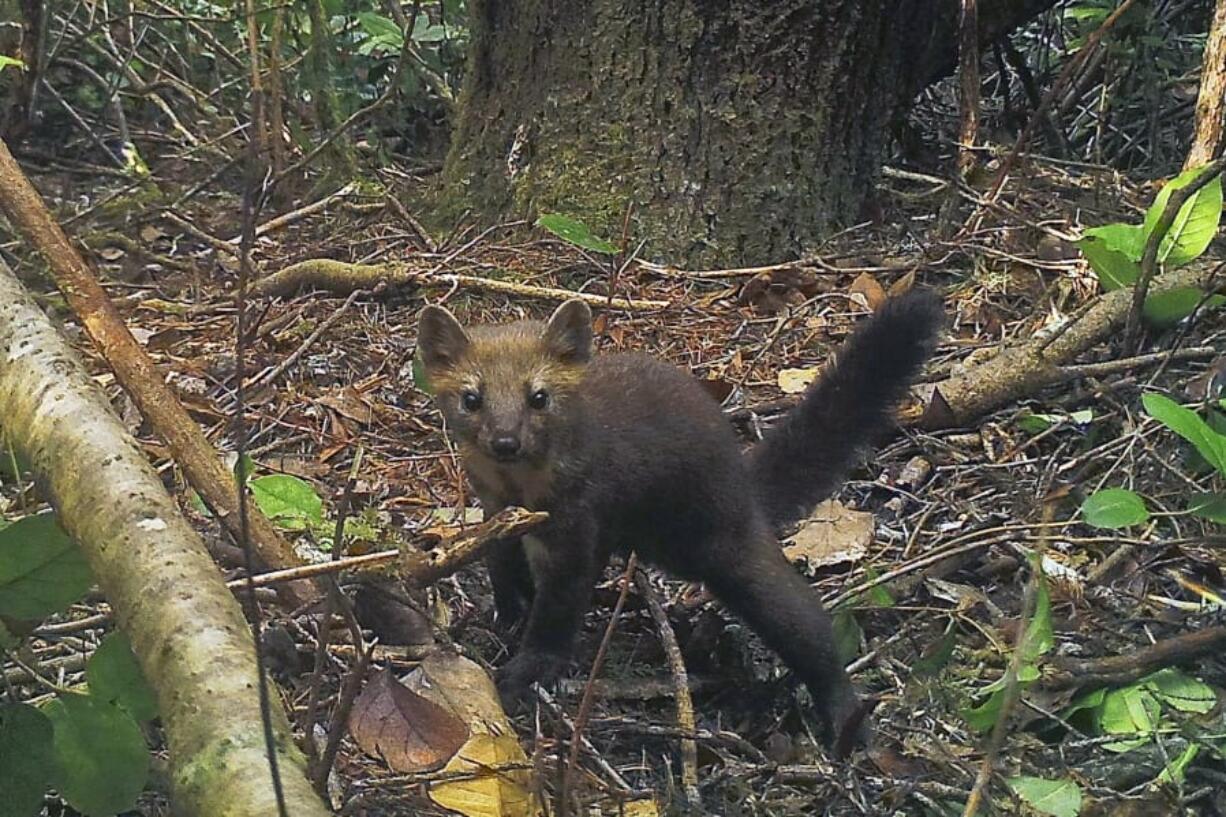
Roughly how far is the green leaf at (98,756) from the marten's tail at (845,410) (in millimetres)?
2171

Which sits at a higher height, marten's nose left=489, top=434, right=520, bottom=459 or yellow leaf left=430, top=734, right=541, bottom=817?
marten's nose left=489, top=434, right=520, bottom=459

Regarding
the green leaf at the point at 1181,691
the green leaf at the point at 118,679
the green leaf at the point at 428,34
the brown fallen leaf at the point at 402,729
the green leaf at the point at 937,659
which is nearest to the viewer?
the green leaf at the point at 118,679

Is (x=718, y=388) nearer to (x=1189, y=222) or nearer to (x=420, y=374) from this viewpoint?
(x=420, y=374)

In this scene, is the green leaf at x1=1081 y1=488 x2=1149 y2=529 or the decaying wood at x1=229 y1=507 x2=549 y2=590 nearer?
the decaying wood at x1=229 y1=507 x2=549 y2=590

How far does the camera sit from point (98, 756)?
7.55 ft

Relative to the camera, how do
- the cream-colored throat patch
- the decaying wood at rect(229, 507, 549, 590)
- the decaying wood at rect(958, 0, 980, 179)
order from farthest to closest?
the decaying wood at rect(958, 0, 980, 179) → the cream-colored throat patch → the decaying wood at rect(229, 507, 549, 590)

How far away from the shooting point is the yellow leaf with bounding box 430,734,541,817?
2662 mm

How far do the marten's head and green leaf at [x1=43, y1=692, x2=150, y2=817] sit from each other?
1.67 meters

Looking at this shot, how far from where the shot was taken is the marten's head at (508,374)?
157 inches

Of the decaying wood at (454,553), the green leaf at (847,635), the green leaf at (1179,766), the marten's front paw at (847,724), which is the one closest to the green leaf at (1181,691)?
the green leaf at (1179,766)

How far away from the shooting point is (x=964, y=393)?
4.59 meters

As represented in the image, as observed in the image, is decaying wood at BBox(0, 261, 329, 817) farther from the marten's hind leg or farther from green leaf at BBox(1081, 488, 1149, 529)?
green leaf at BBox(1081, 488, 1149, 529)

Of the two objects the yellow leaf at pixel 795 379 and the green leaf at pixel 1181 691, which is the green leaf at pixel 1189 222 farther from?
the green leaf at pixel 1181 691

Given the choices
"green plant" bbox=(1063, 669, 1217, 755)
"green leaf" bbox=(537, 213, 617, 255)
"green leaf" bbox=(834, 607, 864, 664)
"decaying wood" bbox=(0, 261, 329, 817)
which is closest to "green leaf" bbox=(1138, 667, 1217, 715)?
"green plant" bbox=(1063, 669, 1217, 755)
